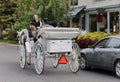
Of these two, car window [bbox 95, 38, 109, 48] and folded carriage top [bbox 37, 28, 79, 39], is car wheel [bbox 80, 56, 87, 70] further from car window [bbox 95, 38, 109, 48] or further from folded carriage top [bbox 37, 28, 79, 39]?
folded carriage top [bbox 37, 28, 79, 39]

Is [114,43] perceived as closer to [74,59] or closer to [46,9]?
[74,59]

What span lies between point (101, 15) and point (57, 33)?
1943cm

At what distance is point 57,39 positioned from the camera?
1331 cm

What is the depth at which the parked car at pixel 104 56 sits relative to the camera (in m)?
12.6

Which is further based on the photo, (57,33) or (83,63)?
(83,63)

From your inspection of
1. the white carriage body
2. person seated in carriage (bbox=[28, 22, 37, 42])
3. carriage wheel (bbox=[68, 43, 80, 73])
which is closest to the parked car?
carriage wheel (bbox=[68, 43, 80, 73])

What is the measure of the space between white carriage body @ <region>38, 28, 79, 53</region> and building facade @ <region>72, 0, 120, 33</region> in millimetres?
16467

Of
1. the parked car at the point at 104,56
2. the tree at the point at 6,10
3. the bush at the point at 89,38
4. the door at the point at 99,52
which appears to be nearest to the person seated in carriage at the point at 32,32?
the parked car at the point at 104,56

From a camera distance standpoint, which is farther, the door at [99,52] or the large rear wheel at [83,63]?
the large rear wheel at [83,63]

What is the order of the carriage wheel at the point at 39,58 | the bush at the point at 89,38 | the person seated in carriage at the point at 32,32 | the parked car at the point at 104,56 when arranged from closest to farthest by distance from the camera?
1. the parked car at the point at 104,56
2. the carriage wheel at the point at 39,58
3. the person seated in carriage at the point at 32,32
4. the bush at the point at 89,38

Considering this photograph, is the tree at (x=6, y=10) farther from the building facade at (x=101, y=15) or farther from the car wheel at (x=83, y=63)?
the car wheel at (x=83, y=63)

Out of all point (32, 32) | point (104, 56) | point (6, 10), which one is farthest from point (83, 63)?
point (6, 10)

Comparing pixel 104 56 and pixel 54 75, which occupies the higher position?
pixel 104 56

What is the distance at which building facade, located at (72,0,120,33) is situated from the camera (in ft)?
100
